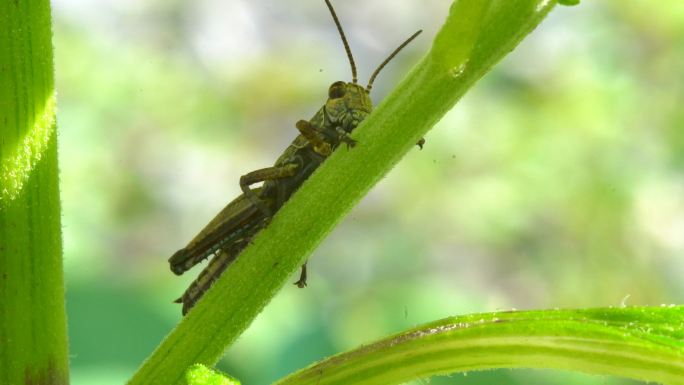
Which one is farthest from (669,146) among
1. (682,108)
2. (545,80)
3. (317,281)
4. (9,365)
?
(9,365)

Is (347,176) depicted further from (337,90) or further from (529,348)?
(337,90)

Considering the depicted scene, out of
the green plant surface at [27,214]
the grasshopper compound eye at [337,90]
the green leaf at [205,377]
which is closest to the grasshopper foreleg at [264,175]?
the grasshopper compound eye at [337,90]

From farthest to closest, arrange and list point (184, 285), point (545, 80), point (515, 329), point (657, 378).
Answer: point (545, 80)
point (184, 285)
point (515, 329)
point (657, 378)

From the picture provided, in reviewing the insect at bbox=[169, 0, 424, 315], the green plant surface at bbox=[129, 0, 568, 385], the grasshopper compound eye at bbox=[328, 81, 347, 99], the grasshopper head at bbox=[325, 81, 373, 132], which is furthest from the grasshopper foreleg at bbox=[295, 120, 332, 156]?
the green plant surface at bbox=[129, 0, 568, 385]

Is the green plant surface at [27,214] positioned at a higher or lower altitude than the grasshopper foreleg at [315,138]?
lower

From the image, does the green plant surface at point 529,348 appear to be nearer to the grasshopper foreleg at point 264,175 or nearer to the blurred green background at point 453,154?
the grasshopper foreleg at point 264,175

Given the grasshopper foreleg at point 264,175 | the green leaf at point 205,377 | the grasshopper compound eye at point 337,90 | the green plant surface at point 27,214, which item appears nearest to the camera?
the green leaf at point 205,377

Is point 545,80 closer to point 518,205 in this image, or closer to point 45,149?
point 518,205
